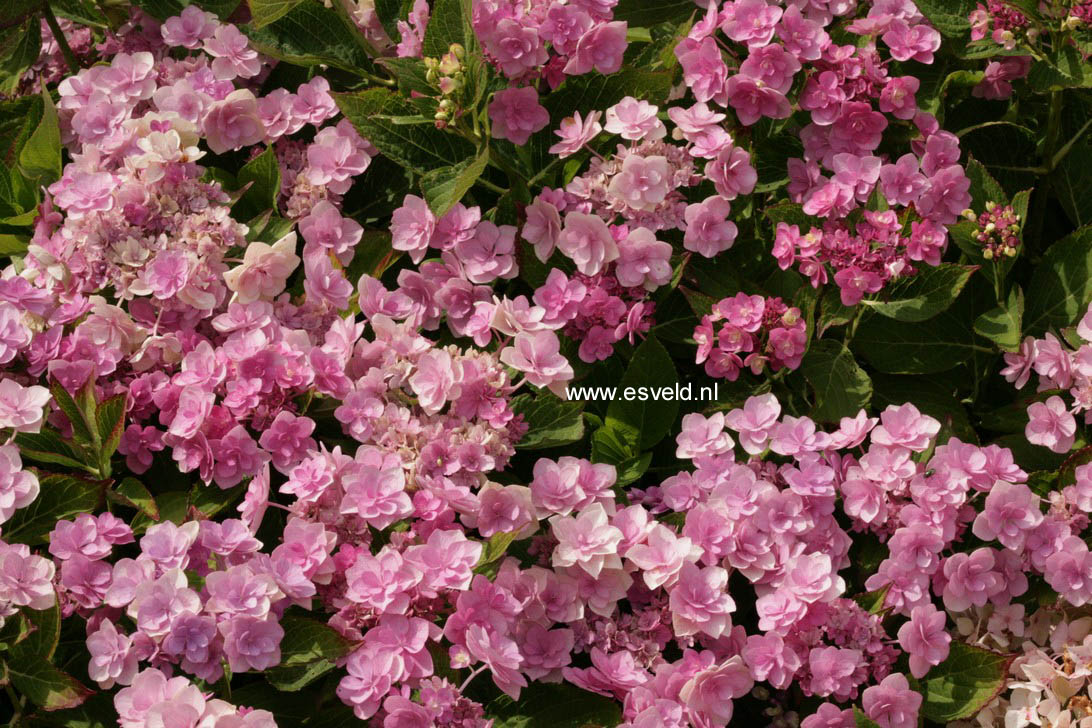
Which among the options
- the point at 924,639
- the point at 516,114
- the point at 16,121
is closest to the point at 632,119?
the point at 516,114

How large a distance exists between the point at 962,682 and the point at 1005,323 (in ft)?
2.03

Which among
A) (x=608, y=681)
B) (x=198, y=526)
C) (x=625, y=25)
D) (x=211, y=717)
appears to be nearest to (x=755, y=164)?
(x=625, y=25)

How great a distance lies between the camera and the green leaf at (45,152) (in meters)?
2.31

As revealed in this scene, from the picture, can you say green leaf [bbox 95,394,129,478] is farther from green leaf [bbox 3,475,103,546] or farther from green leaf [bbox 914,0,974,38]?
green leaf [bbox 914,0,974,38]

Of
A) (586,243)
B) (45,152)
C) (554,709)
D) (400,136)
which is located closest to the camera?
(554,709)

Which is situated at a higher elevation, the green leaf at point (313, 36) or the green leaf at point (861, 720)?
the green leaf at point (313, 36)

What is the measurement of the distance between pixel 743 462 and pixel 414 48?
0.95 meters

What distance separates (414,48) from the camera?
2.27 metres

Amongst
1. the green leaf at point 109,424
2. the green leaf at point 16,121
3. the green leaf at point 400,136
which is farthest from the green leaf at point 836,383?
the green leaf at point 16,121

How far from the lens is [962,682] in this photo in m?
1.93

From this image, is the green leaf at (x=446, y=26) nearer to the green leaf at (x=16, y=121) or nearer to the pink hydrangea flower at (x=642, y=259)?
the pink hydrangea flower at (x=642, y=259)

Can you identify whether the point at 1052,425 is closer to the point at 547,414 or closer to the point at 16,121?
the point at 547,414

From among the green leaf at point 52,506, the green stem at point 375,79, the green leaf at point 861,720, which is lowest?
the green leaf at point 861,720

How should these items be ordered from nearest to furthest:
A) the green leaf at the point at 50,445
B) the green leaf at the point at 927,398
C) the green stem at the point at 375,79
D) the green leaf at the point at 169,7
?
the green leaf at the point at 50,445
the green leaf at the point at 927,398
the green stem at the point at 375,79
the green leaf at the point at 169,7
